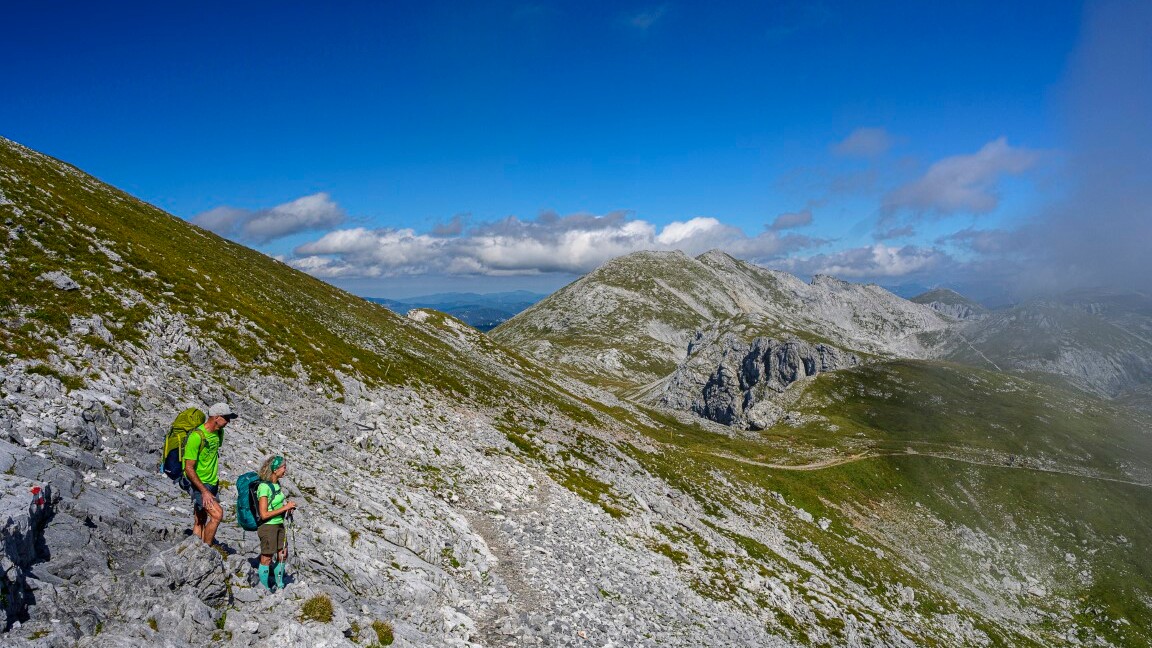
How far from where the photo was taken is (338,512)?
882 inches

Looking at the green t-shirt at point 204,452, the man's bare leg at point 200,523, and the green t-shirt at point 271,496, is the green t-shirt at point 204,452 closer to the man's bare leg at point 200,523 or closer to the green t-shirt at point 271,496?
the man's bare leg at point 200,523

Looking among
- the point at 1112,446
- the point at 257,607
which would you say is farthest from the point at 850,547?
the point at 1112,446

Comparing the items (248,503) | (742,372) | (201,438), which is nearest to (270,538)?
(248,503)

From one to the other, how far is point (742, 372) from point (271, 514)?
595 ft

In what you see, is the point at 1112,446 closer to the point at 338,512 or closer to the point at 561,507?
the point at 561,507

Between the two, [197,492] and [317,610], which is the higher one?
[197,492]

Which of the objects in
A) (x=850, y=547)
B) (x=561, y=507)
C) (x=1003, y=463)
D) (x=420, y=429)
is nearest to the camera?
(x=561, y=507)

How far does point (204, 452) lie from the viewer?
44.7 ft

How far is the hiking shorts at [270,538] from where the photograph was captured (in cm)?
1387

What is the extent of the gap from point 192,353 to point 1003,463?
426 ft

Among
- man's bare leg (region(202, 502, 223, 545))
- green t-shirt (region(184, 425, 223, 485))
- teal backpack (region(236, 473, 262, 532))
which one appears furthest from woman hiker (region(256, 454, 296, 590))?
green t-shirt (region(184, 425, 223, 485))

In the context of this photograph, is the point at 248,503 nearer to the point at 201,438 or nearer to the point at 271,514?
the point at 271,514

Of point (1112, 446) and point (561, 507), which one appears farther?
point (1112, 446)

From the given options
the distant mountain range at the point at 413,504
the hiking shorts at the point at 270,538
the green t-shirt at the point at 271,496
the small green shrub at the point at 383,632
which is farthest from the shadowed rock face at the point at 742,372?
the green t-shirt at the point at 271,496
